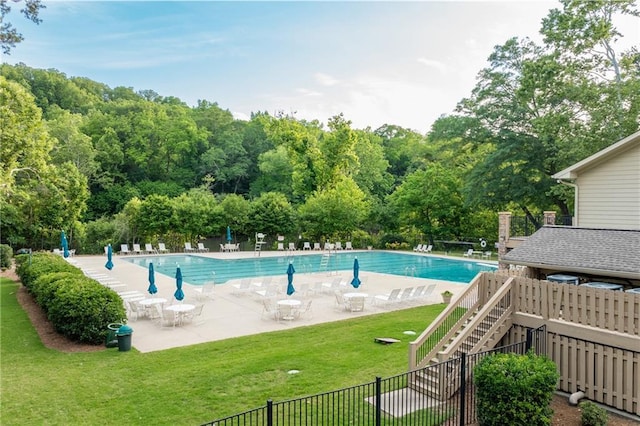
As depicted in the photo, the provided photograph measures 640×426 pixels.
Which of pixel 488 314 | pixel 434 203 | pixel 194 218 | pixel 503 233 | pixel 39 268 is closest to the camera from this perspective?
pixel 488 314

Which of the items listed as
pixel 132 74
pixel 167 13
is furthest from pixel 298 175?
pixel 132 74

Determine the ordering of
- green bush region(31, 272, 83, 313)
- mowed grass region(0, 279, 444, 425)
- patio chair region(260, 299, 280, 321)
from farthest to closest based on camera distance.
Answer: patio chair region(260, 299, 280, 321), green bush region(31, 272, 83, 313), mowed grass region(0, 279, 444, 425)

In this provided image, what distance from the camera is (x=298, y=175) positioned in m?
44.3

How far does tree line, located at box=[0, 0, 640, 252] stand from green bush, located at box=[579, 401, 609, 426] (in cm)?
1667

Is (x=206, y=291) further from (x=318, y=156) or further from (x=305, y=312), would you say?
(x=318, y=156)

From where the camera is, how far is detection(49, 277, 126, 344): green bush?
10.4m

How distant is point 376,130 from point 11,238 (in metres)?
50.9

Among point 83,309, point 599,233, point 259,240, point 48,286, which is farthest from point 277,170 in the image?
point 599,233

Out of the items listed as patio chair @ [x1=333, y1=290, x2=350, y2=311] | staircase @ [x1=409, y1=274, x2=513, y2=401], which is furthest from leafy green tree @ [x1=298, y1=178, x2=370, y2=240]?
staircase @ [x1=409, y1=274, x2=513, y2=401]

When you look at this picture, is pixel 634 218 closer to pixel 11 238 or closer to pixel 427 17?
pixel 427 17

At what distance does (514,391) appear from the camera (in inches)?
235

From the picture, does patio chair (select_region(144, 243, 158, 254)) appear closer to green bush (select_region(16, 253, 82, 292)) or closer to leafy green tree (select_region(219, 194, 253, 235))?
leafy green tree (select_region(219, 194, 253, 235))

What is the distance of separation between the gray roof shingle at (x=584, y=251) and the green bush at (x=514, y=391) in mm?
2881

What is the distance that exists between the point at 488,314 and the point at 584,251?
247 cm
